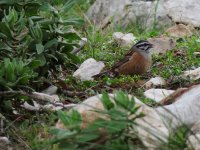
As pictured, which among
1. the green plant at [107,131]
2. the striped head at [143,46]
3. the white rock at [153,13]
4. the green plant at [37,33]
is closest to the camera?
the green plant at [107,131]

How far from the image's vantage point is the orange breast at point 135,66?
7477 millimetres

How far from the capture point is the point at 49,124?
196 inches

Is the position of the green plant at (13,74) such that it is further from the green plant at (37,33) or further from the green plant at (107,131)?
the green plant at (107,131)

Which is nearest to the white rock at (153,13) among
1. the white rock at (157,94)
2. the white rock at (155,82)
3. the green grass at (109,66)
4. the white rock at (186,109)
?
the green grass at (109,66)

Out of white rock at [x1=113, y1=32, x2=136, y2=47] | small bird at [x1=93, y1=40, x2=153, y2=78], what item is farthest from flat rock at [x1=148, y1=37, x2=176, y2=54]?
white rock at [x1=113, y1=32, x2=136, y2=47]

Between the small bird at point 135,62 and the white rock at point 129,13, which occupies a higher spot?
the small bird at point 135,62

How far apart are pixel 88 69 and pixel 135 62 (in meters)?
0.68

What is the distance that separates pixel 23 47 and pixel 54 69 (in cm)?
78

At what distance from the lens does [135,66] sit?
25.3ft

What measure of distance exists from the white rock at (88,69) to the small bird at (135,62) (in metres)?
0.07

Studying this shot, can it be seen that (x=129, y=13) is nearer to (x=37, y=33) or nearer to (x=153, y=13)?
(x=153, y=13)

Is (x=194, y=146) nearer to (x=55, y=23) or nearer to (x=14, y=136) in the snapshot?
(x=14, y=136)

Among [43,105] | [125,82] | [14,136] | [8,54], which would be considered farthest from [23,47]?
[125,82]

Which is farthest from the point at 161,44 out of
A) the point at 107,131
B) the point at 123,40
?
the point at 107,131
